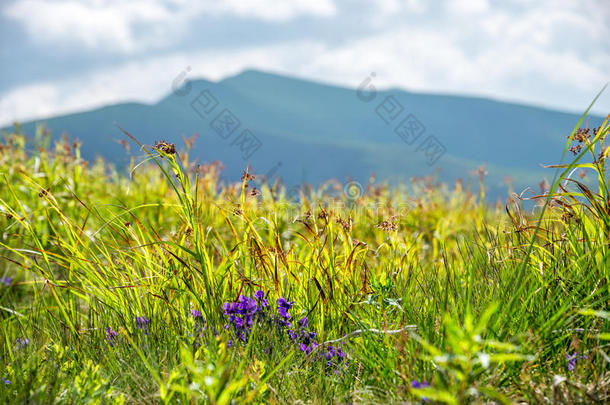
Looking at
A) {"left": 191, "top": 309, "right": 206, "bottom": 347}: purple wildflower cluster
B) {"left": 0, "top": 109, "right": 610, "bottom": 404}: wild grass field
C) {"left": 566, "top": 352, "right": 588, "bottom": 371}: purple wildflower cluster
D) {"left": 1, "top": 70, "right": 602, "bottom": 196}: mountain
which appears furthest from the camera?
{"left": 1, "top": 70, "right": 602, "bottom": 196}: mountain

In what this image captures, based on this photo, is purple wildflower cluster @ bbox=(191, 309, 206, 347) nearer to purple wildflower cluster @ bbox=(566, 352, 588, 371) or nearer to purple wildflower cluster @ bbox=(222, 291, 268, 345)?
purple wildflower cluster @ bbox=(222, 291, 268, 345)

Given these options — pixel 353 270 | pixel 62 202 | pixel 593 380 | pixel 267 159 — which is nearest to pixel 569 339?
pixel 593 380

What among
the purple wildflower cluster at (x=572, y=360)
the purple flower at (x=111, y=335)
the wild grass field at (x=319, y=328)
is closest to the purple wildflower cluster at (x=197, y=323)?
the wild grass field at (x=319, y=328)

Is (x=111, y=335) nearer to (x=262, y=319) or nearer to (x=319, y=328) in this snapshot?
(x=262, y=319)

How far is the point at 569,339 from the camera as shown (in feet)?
6.27

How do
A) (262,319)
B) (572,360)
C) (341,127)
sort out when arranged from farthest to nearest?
(341,127) → (262,319) → (572,360)

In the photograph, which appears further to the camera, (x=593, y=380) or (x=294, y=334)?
(x=294, y=334)

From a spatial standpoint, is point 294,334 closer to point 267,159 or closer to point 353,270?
point 353,270

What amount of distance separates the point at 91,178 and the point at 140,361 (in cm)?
588

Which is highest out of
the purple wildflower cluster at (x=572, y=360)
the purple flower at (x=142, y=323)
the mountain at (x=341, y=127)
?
the mountain at (x=341, y=127)

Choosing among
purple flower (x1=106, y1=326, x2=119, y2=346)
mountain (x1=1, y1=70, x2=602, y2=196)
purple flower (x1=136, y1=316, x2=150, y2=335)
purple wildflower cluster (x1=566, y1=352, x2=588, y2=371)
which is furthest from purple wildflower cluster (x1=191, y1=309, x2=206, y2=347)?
mountain (x1=1, y1=70, x2=602, y2=196)

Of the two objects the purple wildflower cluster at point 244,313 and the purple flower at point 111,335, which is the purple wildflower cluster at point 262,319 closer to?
the purple wildflower cluster at point 244,313

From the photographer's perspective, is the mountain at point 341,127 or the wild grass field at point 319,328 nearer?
the wild grass field at point 319,328

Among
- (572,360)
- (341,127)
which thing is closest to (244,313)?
(572,360)
